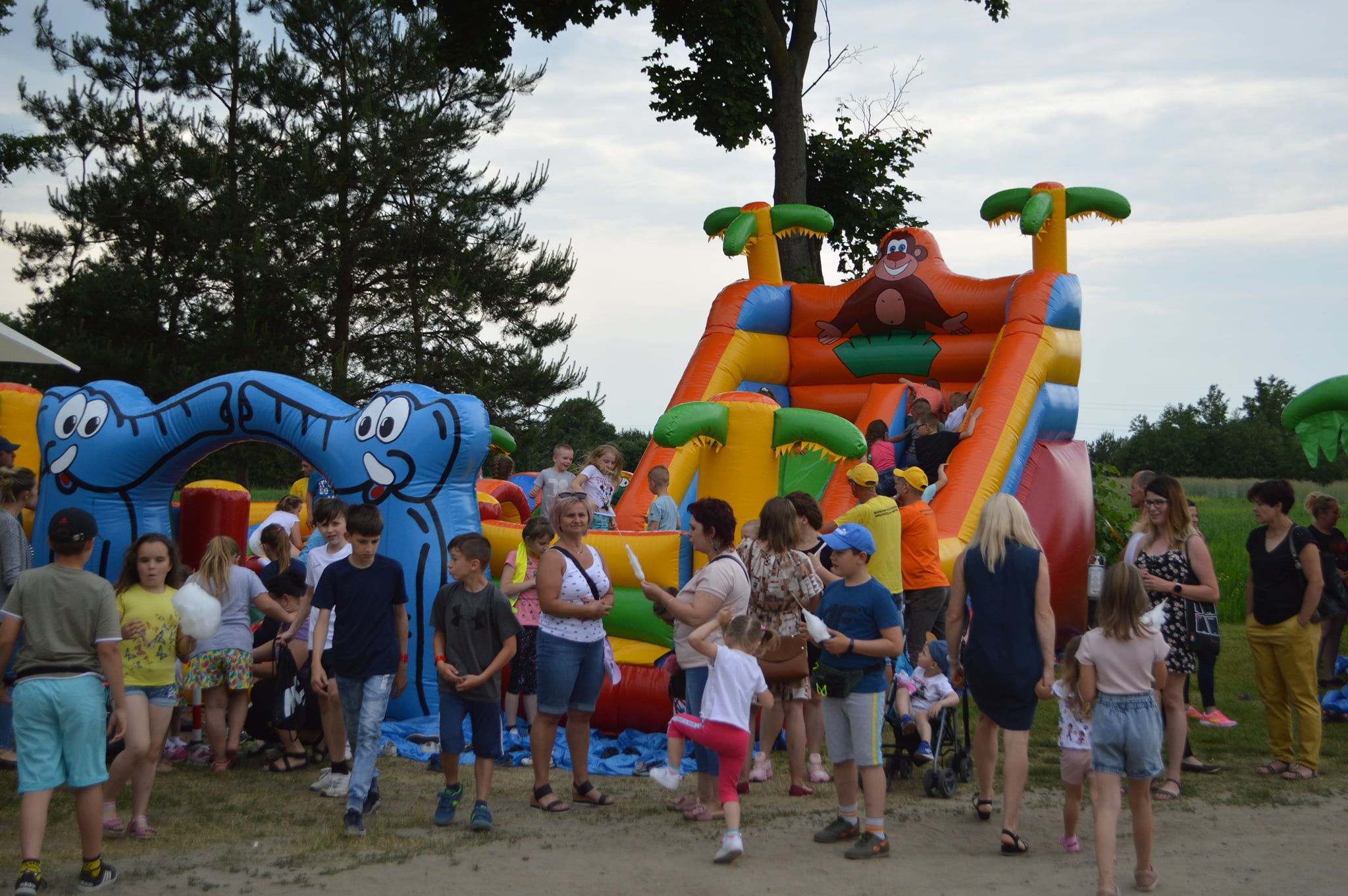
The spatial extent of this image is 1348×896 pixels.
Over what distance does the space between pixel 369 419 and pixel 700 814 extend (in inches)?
130

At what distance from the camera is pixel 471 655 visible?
16.1 feet

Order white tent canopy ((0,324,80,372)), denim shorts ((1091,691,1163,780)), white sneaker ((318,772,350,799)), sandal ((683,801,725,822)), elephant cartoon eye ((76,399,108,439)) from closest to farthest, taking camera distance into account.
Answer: denim shorts ((1091,691,1163,780)) < sandal ((683,801,725,822)) < white sneaker ((318,772,350,799)) < white tent canopy ((0,324,80,372)) < elephant cartoon eye ((76,399,108,439))

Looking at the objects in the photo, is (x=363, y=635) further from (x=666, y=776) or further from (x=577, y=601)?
(x=666, y=776)

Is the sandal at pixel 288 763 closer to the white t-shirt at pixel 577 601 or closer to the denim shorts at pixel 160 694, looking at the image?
the denim shorts at pixel 160 694

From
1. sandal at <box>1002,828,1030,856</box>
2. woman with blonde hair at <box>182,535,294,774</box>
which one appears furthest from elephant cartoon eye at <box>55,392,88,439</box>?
sandal at <box>1002,828,1030,856</box>

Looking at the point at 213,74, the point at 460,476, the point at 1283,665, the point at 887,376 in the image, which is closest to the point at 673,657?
the point at 460,476

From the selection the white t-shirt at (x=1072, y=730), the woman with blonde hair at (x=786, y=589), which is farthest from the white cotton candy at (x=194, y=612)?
the white t-shirt at (x=1072, y=730)

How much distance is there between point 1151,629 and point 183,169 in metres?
17.4

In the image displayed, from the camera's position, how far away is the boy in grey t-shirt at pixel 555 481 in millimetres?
9195

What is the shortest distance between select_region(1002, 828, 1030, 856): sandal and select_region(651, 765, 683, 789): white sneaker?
1267mm

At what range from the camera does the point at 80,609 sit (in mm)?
4051

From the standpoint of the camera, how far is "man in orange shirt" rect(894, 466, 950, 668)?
6.61 m

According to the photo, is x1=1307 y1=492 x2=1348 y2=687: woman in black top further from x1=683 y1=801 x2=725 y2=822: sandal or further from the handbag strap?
the handbag strap

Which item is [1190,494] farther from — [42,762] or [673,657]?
[42,762]
